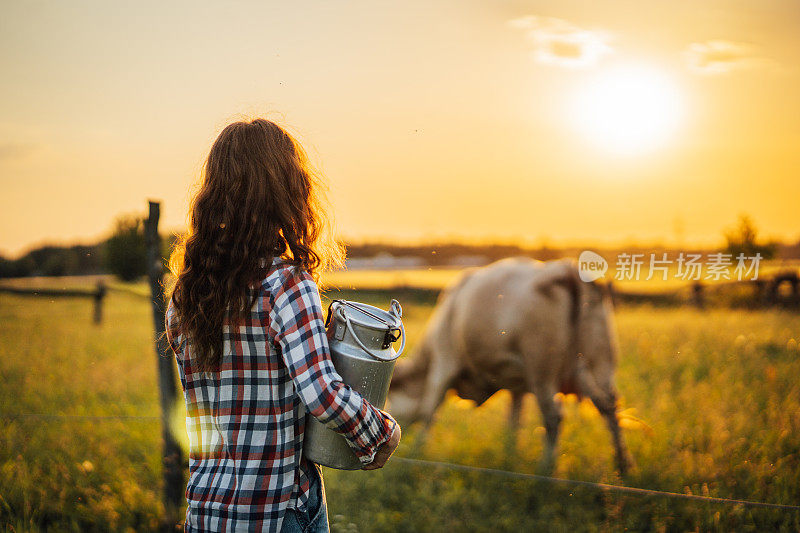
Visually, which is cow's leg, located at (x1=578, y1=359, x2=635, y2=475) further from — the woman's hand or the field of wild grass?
the woman's hand

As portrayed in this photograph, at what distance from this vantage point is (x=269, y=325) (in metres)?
1.47

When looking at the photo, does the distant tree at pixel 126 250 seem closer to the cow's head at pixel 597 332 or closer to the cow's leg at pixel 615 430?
the cow's head at pixel 597 332

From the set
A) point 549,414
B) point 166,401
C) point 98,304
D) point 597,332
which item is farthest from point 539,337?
point 98,304

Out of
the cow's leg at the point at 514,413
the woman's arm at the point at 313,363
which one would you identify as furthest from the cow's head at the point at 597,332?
the woman's arm at the point at 313,363

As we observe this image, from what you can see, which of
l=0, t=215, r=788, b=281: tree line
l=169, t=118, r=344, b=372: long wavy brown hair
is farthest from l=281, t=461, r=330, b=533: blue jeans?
l=0, t=215, r=788, b=281: tree line

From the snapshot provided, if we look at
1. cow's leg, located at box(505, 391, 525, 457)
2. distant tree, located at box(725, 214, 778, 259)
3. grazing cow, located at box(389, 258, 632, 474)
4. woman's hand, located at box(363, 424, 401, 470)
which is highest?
distant tree, located at box(725, 214, 778, 259)

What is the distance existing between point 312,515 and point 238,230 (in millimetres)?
781

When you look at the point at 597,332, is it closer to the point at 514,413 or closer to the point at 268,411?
the point at 514,413

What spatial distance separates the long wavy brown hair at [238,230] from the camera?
1490 millimetres

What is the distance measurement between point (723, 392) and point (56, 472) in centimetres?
501

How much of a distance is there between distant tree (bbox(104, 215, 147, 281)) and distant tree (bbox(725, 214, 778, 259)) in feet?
13.6

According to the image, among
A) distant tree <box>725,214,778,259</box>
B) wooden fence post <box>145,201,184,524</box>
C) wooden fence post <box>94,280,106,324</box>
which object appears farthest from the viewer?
wooden fence post <box>94,280,106,324</box>

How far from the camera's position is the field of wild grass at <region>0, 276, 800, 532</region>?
351cm

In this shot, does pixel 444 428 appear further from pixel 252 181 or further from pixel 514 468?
pixel 252 181
